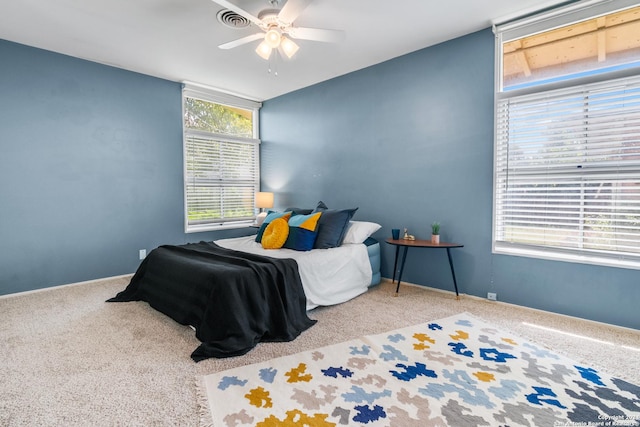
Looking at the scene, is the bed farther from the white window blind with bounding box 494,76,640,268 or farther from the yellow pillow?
the white window blind with bounding box 494,76,640,268

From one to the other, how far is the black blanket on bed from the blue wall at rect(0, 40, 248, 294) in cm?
154

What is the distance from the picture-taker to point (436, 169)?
3592 mm

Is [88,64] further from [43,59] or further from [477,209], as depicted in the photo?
[477,209]

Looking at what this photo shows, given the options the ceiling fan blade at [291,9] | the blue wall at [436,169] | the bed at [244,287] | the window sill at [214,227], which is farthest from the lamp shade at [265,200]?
the ceiling fan blade at [291,9]

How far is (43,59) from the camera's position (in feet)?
11.7

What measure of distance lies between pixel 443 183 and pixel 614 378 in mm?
2140

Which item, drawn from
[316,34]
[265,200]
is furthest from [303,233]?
[265,200]

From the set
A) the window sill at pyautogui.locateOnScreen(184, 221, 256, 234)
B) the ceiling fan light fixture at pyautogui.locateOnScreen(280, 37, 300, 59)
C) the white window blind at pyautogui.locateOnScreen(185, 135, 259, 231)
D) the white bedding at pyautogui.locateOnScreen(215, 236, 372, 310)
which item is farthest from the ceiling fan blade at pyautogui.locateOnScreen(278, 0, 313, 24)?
the window sill at pyautogui.locateOnScreen(184, 221, 256, 234)

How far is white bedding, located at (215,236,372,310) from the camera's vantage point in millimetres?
2961

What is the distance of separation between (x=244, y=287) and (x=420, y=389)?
1.37m

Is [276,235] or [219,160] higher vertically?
[219,160]

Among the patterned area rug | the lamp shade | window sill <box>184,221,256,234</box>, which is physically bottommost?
the patterned area rug

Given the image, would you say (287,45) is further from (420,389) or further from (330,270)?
(420,389)

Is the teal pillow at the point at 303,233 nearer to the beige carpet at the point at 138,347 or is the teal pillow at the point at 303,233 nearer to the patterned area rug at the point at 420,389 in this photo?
the beige carpet at the point at 138,347
